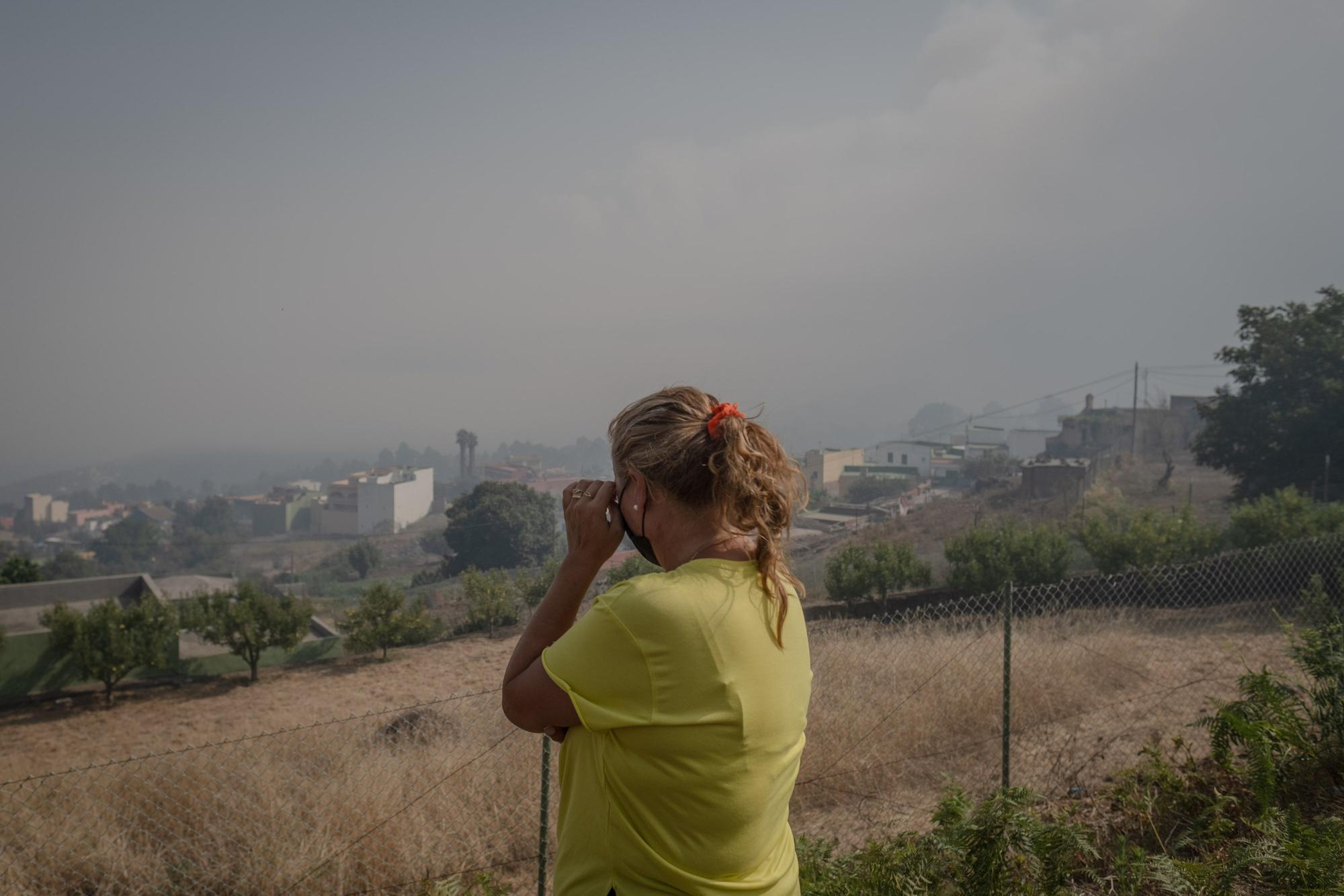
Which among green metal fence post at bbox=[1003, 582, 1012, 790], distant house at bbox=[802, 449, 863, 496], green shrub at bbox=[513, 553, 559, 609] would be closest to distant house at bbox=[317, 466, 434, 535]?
distant house at bbox=[802, 449, 863, 496]

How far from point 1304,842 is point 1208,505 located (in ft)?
118

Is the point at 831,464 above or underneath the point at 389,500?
above

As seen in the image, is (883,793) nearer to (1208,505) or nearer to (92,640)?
(92,640)

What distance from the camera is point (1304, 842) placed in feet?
8.13

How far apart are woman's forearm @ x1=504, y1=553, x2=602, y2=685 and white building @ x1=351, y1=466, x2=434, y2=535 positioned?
85.0 metres

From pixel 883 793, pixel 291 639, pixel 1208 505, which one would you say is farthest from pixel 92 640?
pixel 1208 505

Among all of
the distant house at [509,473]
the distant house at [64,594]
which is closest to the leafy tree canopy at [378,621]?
the distant house at [64,594]

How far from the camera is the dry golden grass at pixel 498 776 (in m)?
4.57

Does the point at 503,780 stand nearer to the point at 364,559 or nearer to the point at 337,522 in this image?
the point at 364,559

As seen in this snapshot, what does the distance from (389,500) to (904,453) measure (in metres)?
57.0

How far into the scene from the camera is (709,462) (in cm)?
118

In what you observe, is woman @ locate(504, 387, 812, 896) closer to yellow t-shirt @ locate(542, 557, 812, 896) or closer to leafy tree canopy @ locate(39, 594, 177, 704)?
yellow t-shirt @ locate(542, 557, 812, 896)

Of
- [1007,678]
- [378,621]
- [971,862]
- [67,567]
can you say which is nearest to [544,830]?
[971,862]

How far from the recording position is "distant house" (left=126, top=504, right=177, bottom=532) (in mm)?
106062
